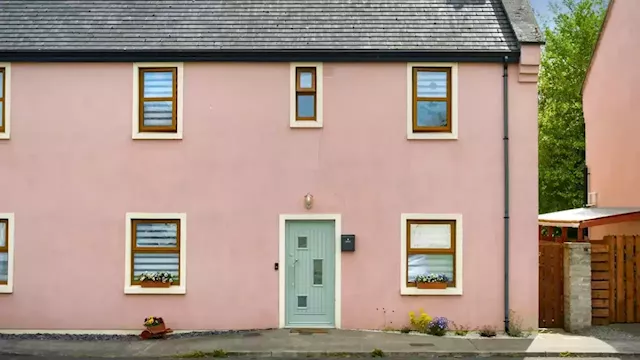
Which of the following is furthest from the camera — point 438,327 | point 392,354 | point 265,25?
point 265,25

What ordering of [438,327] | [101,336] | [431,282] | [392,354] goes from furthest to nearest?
1. [431,282]
2. [101,336]
3. [438,327]
4. [392,354]

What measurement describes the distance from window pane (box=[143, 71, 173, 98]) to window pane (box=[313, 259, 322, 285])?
A: 4522mm

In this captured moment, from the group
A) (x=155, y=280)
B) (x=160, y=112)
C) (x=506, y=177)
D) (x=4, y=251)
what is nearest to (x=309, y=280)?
(x=155, y=280)

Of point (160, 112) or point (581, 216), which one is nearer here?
point (160, 112)

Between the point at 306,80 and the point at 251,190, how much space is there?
2.52 metres

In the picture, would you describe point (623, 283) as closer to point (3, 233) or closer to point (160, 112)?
point (160, 112)

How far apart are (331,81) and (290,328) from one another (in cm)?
504

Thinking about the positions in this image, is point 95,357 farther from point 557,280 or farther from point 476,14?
point 476,14

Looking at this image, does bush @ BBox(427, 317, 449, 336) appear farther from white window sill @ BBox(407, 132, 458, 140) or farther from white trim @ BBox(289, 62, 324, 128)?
white trim @ BBox(289, 62, 324, 128)

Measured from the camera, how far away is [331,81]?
14.1m

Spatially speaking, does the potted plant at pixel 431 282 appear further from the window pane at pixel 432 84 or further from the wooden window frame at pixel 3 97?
the wooden window frame at pixel 3 97

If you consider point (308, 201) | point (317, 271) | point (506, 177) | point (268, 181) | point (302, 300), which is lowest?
point (302, 300)

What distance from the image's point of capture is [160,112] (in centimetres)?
1427

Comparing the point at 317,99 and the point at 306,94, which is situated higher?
the point at 306,94
